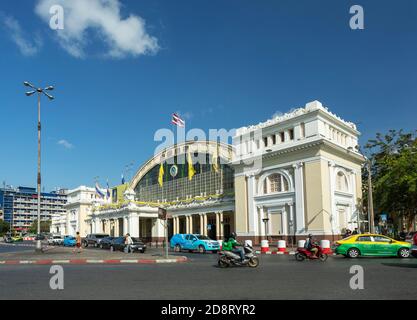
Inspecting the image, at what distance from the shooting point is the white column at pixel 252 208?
44.9 meters

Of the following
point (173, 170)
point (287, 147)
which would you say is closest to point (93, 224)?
point (173, 170)

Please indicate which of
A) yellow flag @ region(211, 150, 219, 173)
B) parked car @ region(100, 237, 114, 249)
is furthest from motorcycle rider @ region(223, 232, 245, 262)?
yellow flag @ region(211, 150, 219, 173)

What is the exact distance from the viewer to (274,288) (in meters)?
11.4

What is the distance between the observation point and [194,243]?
35156mm

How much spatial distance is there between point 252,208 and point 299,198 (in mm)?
6192

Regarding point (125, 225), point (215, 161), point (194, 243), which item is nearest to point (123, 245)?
point (194, 243)

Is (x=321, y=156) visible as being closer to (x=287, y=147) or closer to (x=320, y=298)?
(x=287, y=147)

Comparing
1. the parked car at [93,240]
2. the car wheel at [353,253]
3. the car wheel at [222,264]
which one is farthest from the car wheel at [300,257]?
the parked car at [93,240]

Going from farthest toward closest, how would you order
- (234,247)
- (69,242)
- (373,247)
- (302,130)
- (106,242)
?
(69,242) → (106,242) → (302,130) → (373,247) → (234,247)

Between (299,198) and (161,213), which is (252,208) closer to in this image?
(299,198)

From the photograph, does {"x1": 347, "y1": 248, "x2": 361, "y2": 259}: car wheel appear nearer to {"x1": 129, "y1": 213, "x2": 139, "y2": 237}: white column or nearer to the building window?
the building window

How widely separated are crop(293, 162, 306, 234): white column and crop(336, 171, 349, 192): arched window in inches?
176

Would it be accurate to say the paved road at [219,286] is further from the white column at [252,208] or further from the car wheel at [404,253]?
the white column at [252,208]
